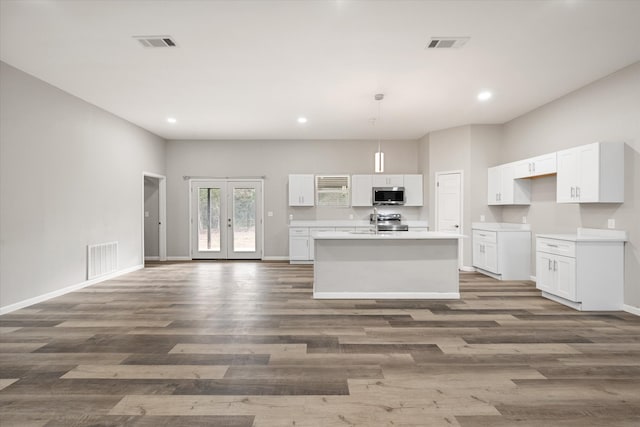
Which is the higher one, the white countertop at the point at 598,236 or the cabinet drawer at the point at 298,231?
the white countertop at the point at 598,236

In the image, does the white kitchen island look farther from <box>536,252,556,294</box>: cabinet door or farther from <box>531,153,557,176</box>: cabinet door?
<box>531,153,557,176</box>: cabinet door

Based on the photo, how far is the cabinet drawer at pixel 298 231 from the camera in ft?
25.8

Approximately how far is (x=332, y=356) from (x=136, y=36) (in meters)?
3.66

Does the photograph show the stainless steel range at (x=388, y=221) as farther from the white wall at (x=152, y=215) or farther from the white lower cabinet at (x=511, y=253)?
the white wall at (x=152, y=215)

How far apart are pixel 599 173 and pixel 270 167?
635 centimetres

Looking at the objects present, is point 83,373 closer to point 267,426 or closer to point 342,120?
point 267,426

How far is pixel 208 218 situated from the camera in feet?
27.1

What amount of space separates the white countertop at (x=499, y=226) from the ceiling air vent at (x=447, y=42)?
3.64 metres

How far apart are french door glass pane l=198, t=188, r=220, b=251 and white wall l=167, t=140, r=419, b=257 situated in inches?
13.3

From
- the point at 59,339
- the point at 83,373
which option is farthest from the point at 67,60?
the point at 83,373

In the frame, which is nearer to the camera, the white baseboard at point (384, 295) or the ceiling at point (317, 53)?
the ceiling at point (317, 53)

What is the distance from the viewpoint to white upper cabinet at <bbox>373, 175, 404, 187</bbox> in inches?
313

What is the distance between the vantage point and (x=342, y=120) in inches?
254

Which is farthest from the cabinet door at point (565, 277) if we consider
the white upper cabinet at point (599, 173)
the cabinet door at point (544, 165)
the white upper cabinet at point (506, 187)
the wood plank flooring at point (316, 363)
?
the white upper cabinet at point (506, 187)
